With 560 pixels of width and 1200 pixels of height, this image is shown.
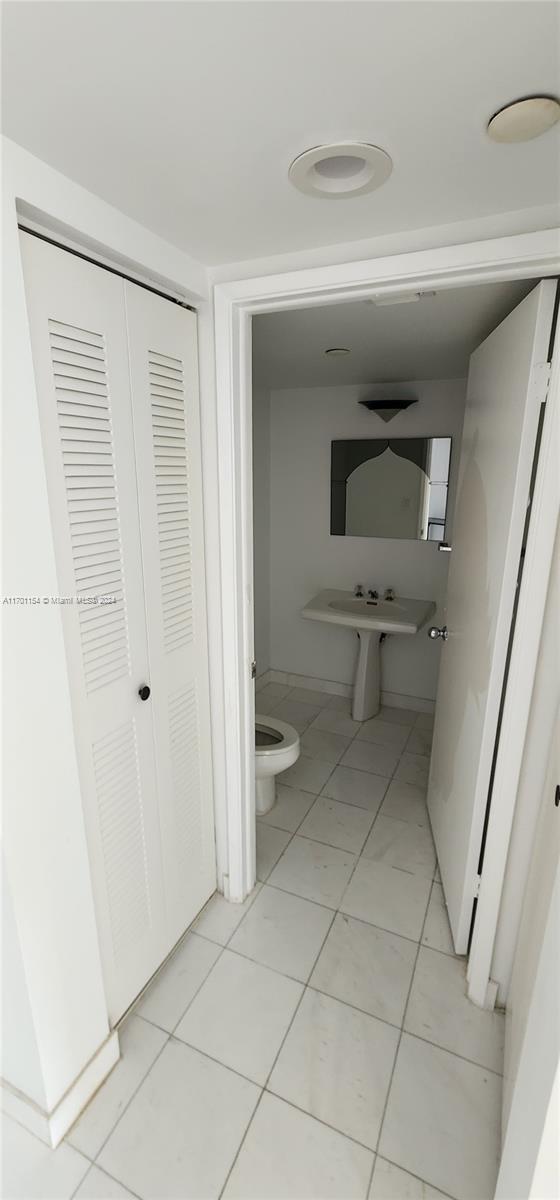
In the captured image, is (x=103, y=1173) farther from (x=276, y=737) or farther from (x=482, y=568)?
(x=482, y=568)

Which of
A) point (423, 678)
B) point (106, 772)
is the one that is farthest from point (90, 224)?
point (423, 678)

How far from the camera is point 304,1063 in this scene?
1406mm

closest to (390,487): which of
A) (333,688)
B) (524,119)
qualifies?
(333,688)

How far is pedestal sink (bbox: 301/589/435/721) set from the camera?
2955mm

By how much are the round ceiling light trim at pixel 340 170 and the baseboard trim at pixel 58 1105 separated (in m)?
2.06

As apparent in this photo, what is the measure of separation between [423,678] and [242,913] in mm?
1900

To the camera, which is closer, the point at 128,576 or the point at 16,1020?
the point at 16,1020

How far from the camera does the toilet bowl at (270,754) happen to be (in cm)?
218

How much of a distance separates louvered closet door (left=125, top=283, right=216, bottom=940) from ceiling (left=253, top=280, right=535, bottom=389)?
53 centimetres

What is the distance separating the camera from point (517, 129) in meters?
0.84

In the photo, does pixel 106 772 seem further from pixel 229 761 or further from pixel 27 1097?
pixel 27 1097

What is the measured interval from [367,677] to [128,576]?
2.20 m

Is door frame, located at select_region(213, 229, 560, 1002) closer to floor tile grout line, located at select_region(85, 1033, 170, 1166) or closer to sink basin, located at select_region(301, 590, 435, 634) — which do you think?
floor tile grout line, located at select_region(85, 1033, 170, 1166)

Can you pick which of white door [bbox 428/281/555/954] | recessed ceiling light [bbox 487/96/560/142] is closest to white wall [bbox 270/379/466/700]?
white door [bbox 428/281/555/954]
